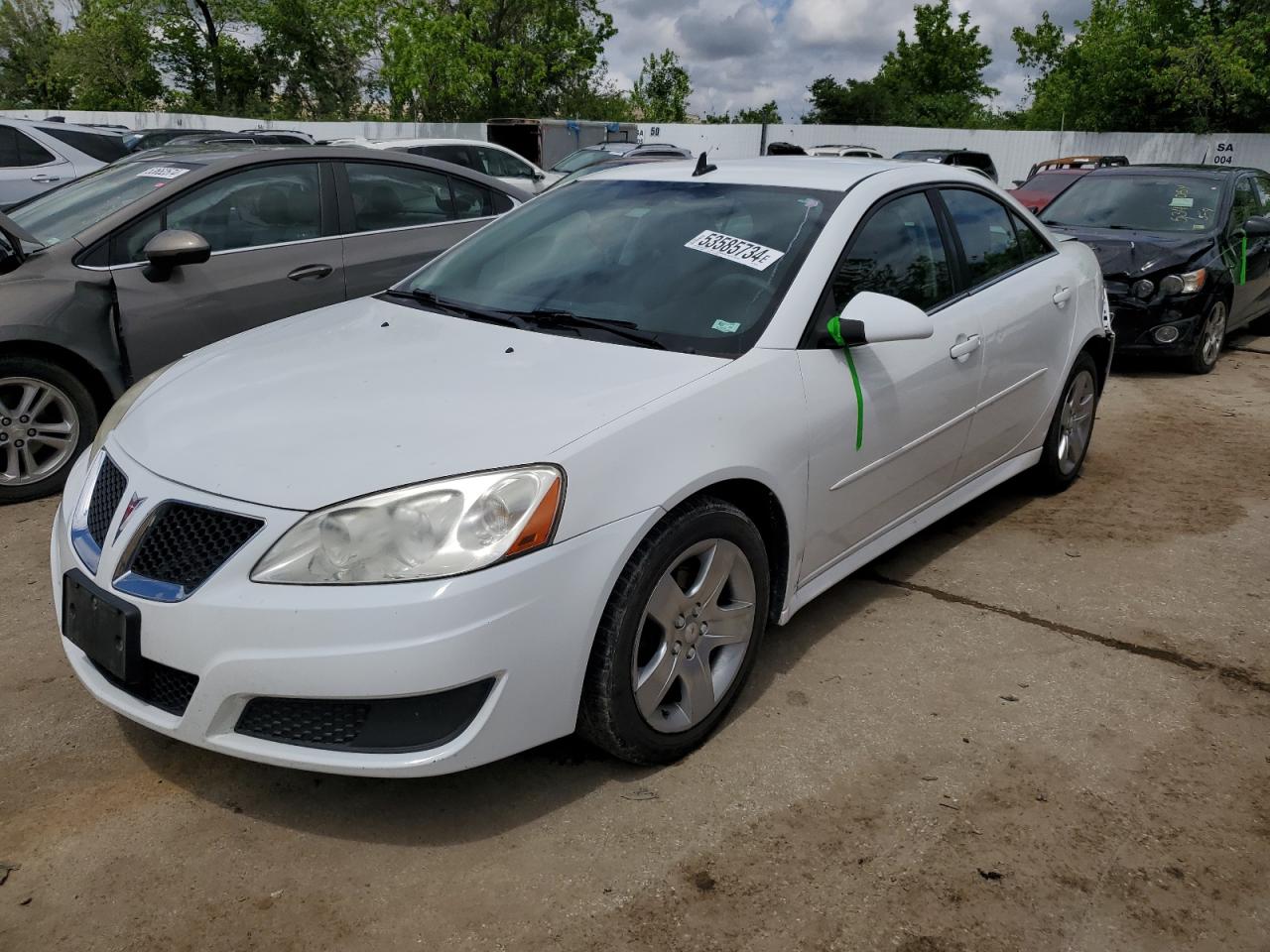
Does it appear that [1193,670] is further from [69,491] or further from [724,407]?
[69,491]

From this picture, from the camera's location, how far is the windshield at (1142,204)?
8016mm

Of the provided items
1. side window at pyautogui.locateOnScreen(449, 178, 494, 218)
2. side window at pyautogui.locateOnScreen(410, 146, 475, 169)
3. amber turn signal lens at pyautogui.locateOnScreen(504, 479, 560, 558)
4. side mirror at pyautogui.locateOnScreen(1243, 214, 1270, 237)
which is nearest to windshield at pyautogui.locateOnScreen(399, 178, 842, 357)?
amber turn signal lens at pyautogui.locateOnScreen(504, 479, 560, 558)

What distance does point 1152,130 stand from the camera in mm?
35344

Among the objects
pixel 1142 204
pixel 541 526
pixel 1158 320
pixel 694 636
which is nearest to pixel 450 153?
pixel 1142 204

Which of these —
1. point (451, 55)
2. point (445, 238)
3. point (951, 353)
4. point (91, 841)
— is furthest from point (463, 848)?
point (451, 55)

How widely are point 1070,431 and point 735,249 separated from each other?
2.39m

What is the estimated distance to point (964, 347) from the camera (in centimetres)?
374

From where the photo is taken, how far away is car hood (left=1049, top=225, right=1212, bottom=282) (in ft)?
24.4

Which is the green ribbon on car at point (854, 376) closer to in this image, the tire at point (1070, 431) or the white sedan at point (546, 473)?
the white sedan at point (546, 473)

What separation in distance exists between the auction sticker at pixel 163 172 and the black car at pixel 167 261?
0.5 inches

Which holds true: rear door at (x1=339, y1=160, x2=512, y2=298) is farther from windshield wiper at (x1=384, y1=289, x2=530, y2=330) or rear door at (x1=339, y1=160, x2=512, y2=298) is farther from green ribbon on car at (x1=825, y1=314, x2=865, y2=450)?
green ribbon on car at (x1=825, y1=314, x2=865, y2=450)

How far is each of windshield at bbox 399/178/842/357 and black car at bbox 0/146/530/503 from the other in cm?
163

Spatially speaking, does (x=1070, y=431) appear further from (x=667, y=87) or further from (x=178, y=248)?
(x=667, y=87)

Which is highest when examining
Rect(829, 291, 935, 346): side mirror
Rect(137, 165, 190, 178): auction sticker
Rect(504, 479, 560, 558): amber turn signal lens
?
Rect(137, 165, 190, 178): auction sticker
